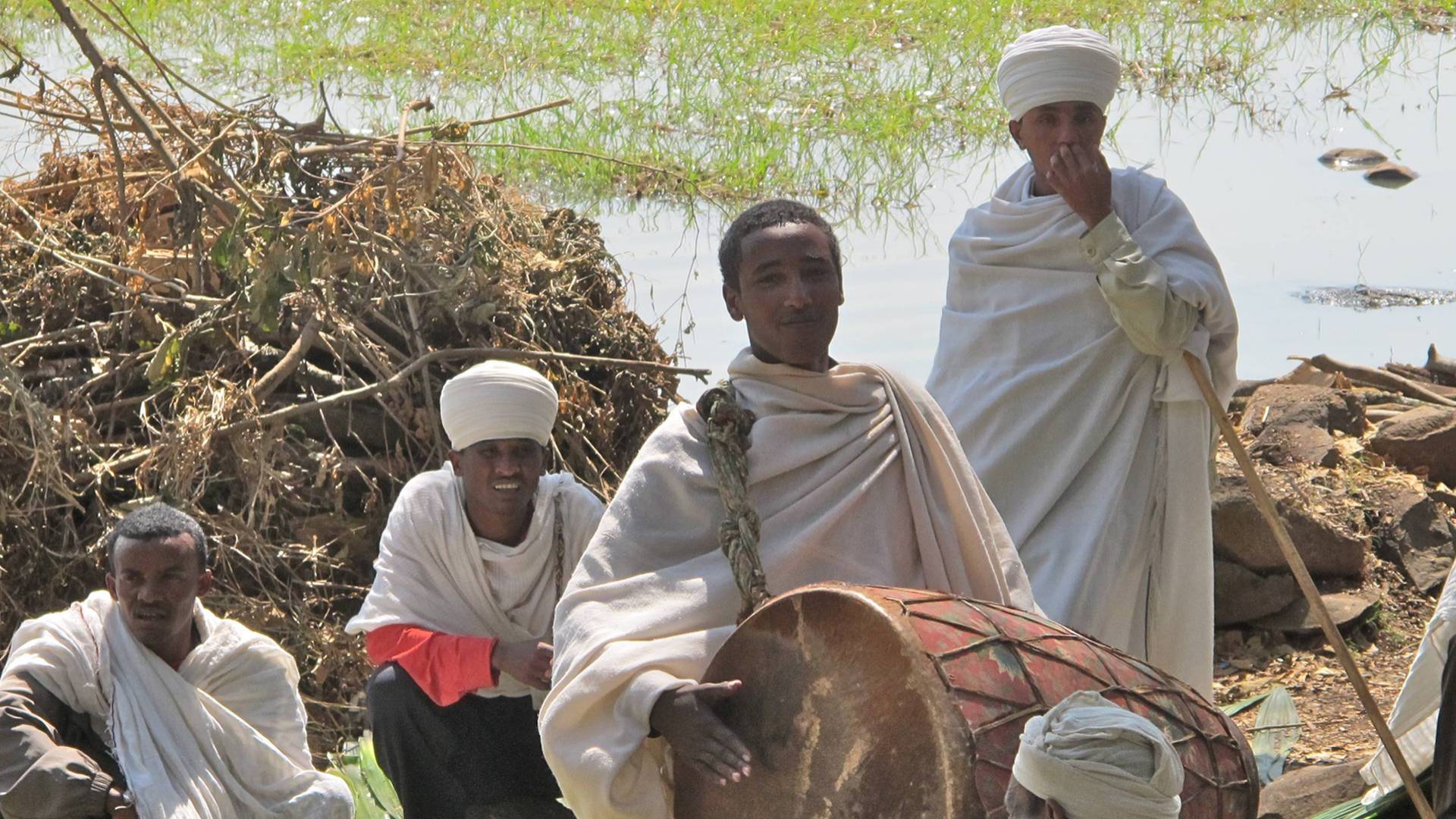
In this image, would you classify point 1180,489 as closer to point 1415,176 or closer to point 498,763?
point 498,763

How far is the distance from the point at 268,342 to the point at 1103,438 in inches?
113

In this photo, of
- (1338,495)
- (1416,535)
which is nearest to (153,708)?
(1338,495)

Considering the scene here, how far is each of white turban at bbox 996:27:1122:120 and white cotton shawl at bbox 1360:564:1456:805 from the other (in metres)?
1.35

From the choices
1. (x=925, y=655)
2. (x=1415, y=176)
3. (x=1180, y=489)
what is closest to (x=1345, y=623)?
(x=1180, y=489)

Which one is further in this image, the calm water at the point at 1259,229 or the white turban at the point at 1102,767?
the calm water at the point at 1259,229

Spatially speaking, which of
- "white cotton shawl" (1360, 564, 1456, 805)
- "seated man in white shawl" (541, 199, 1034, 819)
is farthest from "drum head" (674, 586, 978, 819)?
"white cotton shawl" (1360, 564, 1456, 805)

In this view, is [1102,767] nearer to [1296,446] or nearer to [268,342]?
[268,342]

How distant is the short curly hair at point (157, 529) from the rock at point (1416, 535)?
4.34 metres

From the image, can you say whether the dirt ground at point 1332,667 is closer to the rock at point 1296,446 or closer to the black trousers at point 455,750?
the rock at point 1296,446

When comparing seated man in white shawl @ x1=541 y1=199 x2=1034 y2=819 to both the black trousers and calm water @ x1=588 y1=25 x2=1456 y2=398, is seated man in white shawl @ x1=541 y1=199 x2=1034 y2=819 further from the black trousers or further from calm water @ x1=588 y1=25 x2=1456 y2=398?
calm water @ x1=588 y1=25 x2=1456 y2=398

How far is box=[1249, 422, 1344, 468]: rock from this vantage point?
705 centimetres

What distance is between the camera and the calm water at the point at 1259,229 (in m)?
9.43

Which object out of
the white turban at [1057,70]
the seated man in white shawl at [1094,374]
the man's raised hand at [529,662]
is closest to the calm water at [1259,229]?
the seated man in white shawl at [1094,374]

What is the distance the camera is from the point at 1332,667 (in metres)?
6.12
